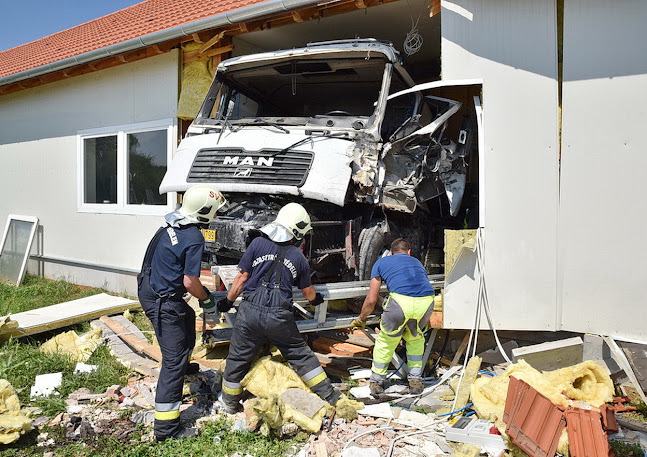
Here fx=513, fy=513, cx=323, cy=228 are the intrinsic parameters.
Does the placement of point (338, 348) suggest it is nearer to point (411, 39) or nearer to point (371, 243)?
point (371, 243)

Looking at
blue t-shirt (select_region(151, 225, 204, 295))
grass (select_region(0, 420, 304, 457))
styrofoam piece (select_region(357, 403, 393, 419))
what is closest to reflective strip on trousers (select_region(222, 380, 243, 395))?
grass (select_region(0, 420, 304, 457))

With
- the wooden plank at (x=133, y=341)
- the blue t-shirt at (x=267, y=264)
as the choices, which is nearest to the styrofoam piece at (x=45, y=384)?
the wooden plank at (x=133, y=341)

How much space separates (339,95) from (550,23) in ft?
8.64

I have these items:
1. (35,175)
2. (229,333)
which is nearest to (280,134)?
(229,333)

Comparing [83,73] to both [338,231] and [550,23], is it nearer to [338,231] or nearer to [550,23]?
[338,231]

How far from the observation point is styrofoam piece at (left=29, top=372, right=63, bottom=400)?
4.16 m

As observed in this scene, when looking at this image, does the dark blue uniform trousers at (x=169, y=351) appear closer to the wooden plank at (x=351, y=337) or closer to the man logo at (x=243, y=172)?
the man logo at (x=243, y=172)

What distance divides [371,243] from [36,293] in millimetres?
5983

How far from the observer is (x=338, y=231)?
195 inches

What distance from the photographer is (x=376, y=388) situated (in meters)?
4.21

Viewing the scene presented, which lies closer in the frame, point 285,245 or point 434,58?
point 285,245

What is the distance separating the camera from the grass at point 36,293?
7062 millimetres

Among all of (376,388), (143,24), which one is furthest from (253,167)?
(143,24)

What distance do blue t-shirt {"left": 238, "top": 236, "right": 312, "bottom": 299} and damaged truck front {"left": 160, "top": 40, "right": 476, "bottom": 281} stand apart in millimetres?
558
